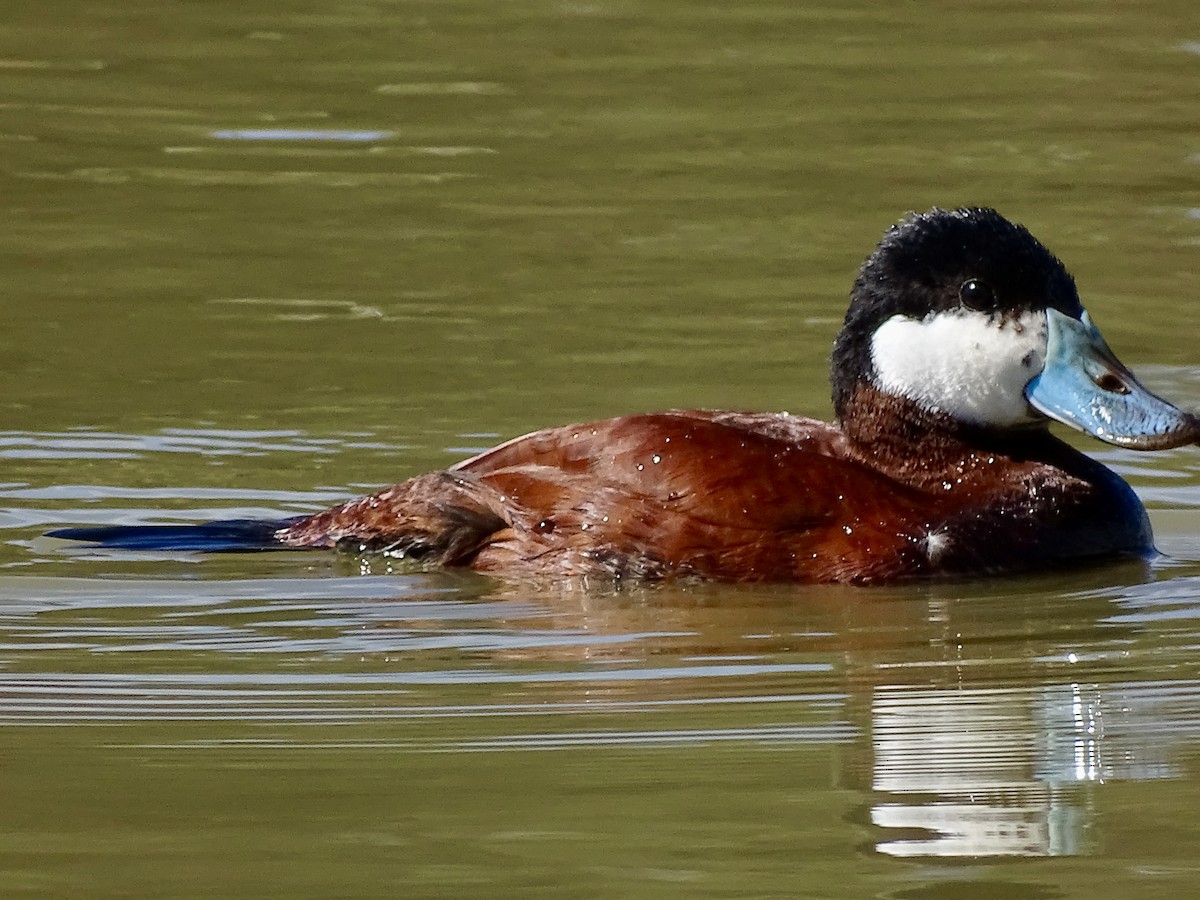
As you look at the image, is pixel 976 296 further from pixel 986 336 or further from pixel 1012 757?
pixel 1012 757

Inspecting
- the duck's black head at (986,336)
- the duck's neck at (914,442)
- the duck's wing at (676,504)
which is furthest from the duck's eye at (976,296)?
the duck's wing at (676,504)

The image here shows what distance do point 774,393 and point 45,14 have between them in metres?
8.04

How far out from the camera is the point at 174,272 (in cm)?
1050

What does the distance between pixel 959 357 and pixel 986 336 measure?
0.29ft

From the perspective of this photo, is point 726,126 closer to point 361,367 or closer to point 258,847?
point 361,367

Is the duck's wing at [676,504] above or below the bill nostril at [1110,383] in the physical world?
below

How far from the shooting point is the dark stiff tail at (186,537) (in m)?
7.04

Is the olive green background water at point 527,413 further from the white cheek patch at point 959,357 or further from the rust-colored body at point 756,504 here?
the white cheek patch at point 959,357

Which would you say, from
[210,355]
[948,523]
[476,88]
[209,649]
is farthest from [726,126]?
[209,649]

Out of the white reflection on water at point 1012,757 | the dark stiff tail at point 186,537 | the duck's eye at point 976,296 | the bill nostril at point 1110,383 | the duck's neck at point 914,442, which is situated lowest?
the white reflection on water at point 1012,757

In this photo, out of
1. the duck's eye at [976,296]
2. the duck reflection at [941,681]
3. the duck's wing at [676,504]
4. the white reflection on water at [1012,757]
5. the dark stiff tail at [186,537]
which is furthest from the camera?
the dark stiff tail at [186,537]

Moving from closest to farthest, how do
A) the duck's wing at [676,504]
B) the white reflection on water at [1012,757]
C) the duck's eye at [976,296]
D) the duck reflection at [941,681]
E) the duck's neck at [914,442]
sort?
the white reflection on water at [1012,757] < the duck reflection at [941,681] < the duck's wing at [676,504] < the duck's eye at [976,296] < the duck's neck at [914,442]

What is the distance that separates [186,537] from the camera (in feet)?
23.3

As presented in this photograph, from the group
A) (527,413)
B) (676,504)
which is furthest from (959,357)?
(527,413)
